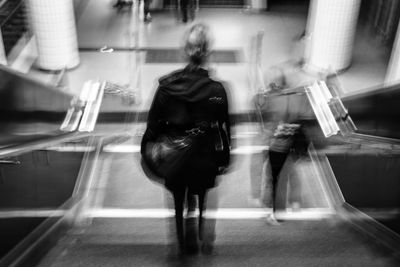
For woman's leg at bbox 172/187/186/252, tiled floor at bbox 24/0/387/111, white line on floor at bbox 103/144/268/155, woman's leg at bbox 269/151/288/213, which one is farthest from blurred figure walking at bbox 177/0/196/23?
woman's leg at bbox 172/187/186/252

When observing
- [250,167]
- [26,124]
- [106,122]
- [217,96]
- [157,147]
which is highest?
[217,96]

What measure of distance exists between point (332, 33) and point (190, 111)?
7156mm

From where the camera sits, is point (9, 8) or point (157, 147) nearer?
point (157, 147)

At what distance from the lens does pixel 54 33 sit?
397 inches

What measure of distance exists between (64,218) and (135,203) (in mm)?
675

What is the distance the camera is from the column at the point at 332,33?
9.84 m

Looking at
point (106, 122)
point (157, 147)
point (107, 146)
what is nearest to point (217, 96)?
point (157, 147)

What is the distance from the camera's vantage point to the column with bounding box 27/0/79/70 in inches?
387

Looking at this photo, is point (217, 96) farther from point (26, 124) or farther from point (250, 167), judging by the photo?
point (250, 167)

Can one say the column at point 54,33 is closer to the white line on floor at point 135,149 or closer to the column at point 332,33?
the white line on floor at point 135,149

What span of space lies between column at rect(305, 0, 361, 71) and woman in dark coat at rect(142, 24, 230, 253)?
680cm

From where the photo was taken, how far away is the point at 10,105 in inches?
177

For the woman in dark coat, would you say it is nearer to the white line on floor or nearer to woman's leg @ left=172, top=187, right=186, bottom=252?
woman's leg @ left=172, top=187, right=186, bottom=252

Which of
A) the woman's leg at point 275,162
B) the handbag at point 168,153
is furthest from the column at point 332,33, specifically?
the handbag at point 168,153
